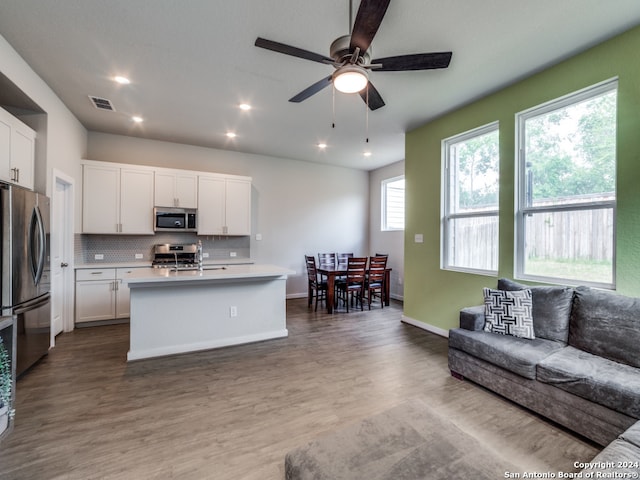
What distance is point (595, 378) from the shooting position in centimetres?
194

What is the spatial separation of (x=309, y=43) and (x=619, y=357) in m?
3.45

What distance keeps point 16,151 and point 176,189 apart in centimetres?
220

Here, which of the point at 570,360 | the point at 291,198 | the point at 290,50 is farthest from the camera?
the point at 291,198

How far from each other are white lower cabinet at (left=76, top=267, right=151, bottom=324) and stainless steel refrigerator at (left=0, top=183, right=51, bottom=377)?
1.14 m

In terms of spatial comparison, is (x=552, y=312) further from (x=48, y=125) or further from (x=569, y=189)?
(x=48, y=125)

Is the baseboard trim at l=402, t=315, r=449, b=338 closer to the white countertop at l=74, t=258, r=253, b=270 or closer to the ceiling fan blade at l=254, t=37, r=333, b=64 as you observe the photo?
the white countertop at l=74, t=258, r=253, b=270

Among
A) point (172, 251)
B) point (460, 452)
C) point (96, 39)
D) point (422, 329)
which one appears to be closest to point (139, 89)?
point (96, 39)

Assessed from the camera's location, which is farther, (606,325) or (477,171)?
(477,171)

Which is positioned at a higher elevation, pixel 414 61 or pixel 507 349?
pixel 414 61

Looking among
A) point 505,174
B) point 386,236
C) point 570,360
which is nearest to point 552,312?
point 570,360

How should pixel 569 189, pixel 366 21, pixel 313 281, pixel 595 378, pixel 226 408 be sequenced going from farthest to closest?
1. pixel 313 281
2. pixel 569 189
3. pixel 226 408
4. pixel 595 378
5. pixel 366 21

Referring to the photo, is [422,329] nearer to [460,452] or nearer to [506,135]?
[506,135]

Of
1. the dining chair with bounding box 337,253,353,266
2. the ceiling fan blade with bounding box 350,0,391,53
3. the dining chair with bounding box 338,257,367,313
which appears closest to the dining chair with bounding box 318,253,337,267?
the dining chair with bounding box 337,253,353,266

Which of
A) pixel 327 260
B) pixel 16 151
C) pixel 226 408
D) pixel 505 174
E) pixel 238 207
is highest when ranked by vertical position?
pixel 16 151
